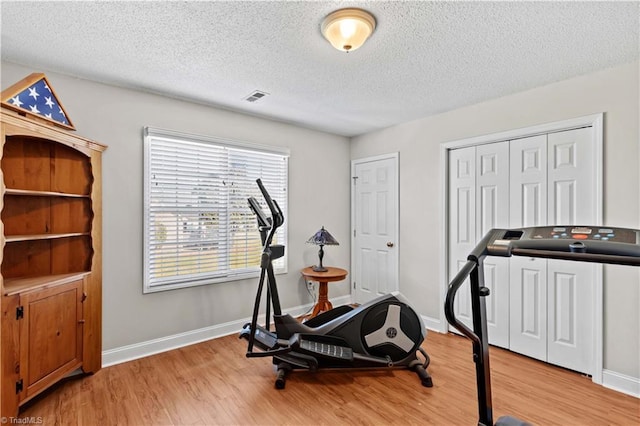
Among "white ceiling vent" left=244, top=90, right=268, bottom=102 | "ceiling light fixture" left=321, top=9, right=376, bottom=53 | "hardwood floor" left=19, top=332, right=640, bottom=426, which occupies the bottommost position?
"hardwood floor" left=19, top=332, right=640, bottom=426

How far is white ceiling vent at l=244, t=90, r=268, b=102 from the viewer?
9.52ft

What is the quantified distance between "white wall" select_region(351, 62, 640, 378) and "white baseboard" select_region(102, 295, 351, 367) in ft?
6.75

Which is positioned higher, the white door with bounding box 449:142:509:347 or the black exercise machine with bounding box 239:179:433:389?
the white door with bounding box 449:142:509:347

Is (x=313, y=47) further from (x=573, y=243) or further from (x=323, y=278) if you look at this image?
(x=323, y=278)

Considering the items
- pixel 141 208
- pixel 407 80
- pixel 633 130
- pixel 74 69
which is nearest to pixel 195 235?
pixel 141 208

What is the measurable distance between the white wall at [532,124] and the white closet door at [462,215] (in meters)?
0.15

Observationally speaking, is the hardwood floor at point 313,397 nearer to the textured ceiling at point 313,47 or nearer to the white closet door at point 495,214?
the white closet door at point 495,214

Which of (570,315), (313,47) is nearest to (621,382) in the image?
(570,315)

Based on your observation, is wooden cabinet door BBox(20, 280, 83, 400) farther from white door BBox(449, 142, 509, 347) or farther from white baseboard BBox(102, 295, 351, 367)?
white door BBox(449, 142, 509, 347)

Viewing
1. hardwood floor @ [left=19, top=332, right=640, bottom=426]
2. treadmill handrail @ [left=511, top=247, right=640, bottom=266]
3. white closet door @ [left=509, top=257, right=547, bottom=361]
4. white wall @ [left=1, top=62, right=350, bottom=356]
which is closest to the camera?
treadmill handrail @ [left=511, top=247, right=640, bottom=266]

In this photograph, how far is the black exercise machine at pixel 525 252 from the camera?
49.6 inches

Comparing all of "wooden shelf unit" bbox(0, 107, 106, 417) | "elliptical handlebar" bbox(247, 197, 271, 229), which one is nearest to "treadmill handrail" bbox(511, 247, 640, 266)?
"elliptical handlebar" bbox(247, 197, 271, 229)

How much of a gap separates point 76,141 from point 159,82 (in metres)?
0.81

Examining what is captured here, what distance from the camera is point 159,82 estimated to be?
105 inches
